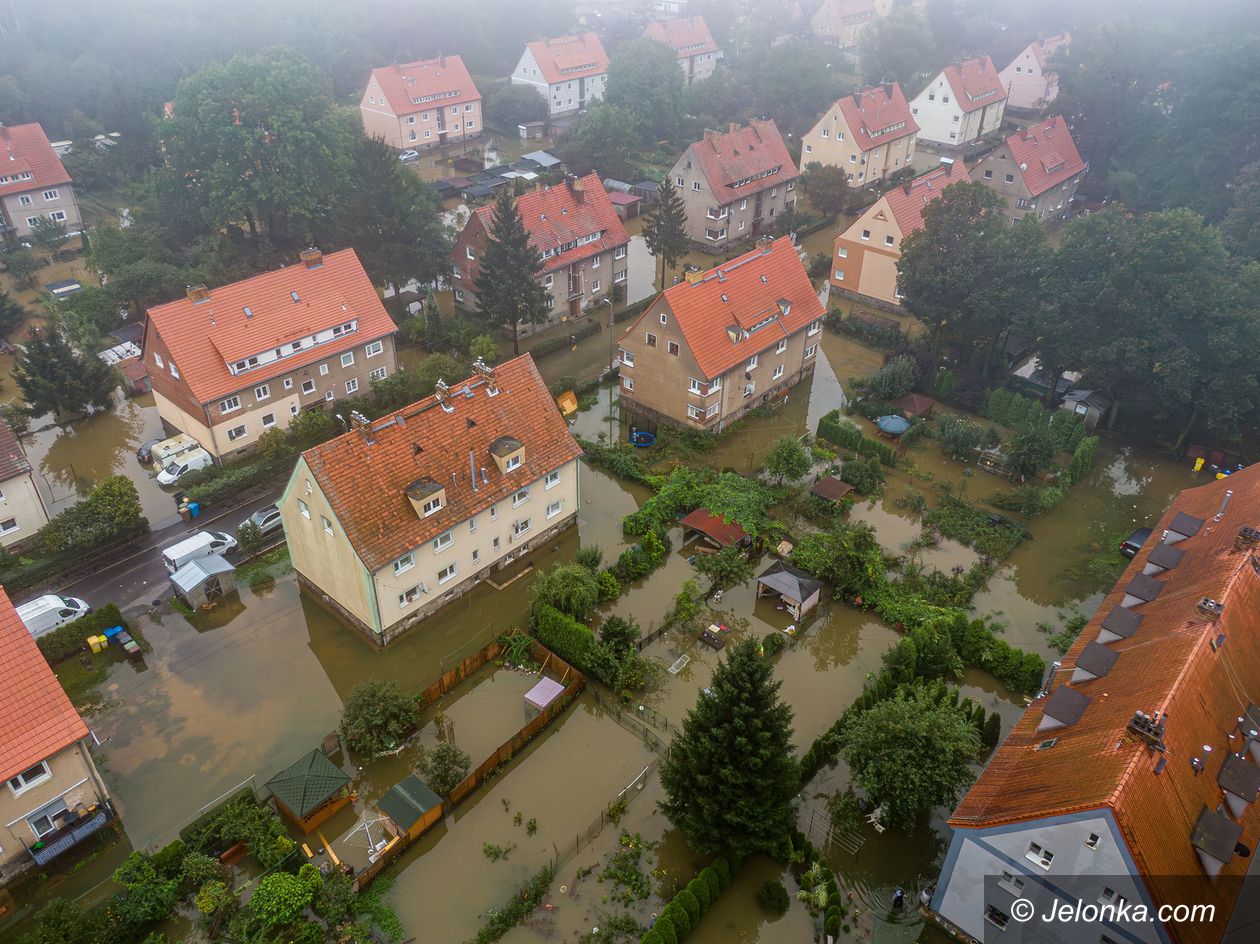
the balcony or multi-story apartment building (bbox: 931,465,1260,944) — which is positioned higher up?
multi-story apartment building (bbox: 931,465,1260,944)

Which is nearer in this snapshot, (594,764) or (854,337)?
(594,764)

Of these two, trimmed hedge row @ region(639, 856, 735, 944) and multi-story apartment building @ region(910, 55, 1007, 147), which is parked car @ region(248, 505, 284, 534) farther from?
multi-story apartment building @ region(910, 55, 1007, 147)

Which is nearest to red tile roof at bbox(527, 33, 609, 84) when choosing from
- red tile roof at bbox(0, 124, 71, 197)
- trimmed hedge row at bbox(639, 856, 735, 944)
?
red tile roof at bbox(0, 124, 71, 197)

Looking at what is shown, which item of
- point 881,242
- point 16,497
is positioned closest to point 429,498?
point 16,497

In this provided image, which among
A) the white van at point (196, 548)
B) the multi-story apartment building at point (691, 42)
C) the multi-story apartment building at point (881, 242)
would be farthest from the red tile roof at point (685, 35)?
the white van at point (196, 548)

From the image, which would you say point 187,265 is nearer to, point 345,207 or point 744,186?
point 345,207

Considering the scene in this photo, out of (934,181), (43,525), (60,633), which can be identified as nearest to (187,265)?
(43,525)
